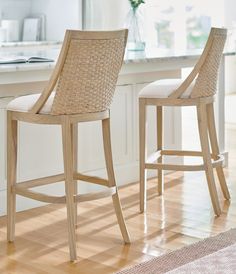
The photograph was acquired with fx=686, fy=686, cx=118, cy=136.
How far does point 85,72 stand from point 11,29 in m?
3.82

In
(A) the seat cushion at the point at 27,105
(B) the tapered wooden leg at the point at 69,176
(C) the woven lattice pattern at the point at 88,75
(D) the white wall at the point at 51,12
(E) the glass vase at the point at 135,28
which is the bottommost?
(B) the tapered wooden leg at the point at 69,176

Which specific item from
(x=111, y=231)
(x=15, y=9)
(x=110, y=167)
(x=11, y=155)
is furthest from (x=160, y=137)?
(x=15, y=9)

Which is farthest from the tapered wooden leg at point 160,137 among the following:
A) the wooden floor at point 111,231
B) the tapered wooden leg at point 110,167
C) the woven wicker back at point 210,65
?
the tapered wooden leg at point 110,167

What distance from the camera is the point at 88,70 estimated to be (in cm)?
308

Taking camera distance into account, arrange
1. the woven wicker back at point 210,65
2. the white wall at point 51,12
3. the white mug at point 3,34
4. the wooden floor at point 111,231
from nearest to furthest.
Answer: the wooden floor at point 111,231 → the woven wicker back at point 210,65 → the white wall at point 51,12 → the white mug at point 3,34

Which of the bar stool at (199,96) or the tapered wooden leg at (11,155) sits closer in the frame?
the tapered wooden leg at (11,155)

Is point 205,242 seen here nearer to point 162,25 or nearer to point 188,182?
point 188,182

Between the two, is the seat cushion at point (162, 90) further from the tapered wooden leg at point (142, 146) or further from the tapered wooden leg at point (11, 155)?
the tapered wooden leg at point (11, 155)

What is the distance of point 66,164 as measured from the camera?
10.2 feet

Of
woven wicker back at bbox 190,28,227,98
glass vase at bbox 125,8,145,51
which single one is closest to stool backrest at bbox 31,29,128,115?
woven wicker back at bbox 190,28,227,98

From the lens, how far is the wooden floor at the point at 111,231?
10.2 ft

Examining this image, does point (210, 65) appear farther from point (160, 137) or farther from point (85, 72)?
point (85, 72)

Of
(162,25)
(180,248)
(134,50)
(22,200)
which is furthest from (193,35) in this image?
(180,248)

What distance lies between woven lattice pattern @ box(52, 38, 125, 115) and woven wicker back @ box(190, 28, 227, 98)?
663mm
